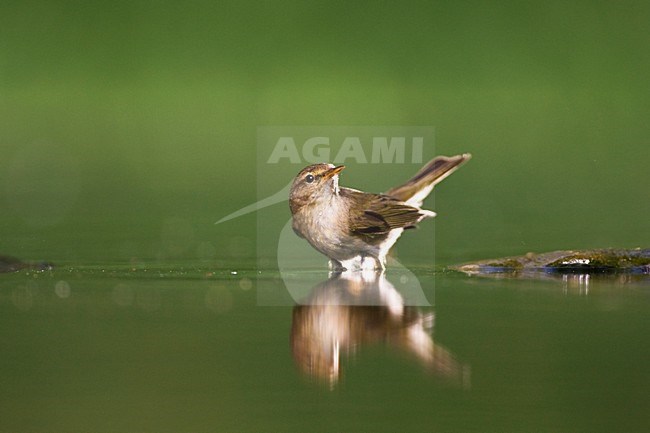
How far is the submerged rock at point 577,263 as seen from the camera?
352 inches

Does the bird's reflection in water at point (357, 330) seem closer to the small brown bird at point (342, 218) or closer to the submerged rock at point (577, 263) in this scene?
the small brown bird at point (342, 218)

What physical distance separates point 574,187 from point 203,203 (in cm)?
400

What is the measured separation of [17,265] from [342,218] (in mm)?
2231

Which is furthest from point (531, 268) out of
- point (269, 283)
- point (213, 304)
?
point (213, 304)

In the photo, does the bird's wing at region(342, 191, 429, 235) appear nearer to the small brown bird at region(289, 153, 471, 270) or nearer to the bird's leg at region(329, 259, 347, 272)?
the small brown bird at region(289, 153, 471, 270)

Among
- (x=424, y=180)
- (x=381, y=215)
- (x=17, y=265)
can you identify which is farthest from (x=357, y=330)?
(x=424, y=180)

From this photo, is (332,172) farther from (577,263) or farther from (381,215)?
(577,263)

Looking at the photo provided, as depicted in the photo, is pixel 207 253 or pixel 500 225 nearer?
pixel 207 253

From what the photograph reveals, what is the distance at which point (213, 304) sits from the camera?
7809mm

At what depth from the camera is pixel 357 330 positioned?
22.3 ft

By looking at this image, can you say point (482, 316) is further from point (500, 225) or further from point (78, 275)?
point (500, 225)

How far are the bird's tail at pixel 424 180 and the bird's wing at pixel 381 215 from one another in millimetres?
471

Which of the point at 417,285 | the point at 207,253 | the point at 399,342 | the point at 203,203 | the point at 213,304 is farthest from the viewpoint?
the point at 203,203

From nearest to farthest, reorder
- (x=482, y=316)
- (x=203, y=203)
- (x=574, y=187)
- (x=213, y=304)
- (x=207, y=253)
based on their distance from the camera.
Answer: (x=482, y=316) < (x=213, y=304) < (x=207, y=253) < (x=203, y=203) < (x=574, y=187)
